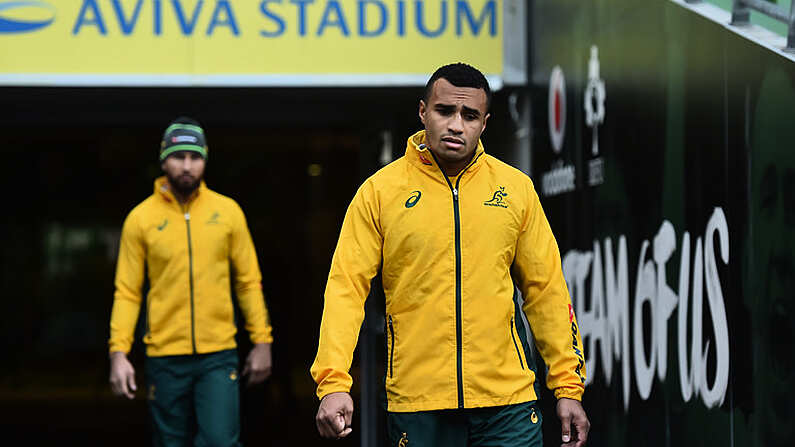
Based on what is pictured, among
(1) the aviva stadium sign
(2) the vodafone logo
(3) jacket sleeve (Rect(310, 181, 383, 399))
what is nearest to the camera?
(3) jacket sleeve (Rect(310, 181, 383, 399))

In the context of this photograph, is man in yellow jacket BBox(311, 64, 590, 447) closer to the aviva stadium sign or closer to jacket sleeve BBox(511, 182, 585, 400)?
Result: jacket sleeve BBox(511, 182, 585, 400)

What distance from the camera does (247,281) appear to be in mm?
6637

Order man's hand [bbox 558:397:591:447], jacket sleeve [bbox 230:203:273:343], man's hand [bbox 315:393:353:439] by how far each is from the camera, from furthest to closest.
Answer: jacket sleeve [bbox 230:203:273:343] < man's hand [bbox 558:397:591:447] < man's hand [bbox 315:393:353:439]

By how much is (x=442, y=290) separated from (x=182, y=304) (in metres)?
2.92

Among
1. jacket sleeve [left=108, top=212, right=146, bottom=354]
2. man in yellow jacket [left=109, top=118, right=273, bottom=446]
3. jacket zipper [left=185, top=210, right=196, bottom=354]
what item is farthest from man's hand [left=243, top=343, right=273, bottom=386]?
jacket sleeve [left=108, top=212, right=146, bottom=354]

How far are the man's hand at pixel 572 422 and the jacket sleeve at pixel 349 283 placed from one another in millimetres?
674

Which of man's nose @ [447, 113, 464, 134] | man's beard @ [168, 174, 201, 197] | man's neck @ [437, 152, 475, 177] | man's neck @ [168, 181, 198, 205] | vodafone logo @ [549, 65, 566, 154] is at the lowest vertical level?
man's neck @ [437, 152, 475, 177]

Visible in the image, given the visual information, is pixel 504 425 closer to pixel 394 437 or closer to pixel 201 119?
pixel 394 437

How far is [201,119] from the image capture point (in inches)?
368

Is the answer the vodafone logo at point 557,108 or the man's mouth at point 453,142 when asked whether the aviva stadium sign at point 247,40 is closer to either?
the vodafone logo at point 557,108

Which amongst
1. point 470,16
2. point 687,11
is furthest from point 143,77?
point 687,11

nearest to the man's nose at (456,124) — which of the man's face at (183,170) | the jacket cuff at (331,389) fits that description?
the jacket cuff at (331,389)

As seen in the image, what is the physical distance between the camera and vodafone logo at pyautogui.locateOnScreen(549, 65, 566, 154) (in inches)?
283

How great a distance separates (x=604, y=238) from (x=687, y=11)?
63.3 inches
